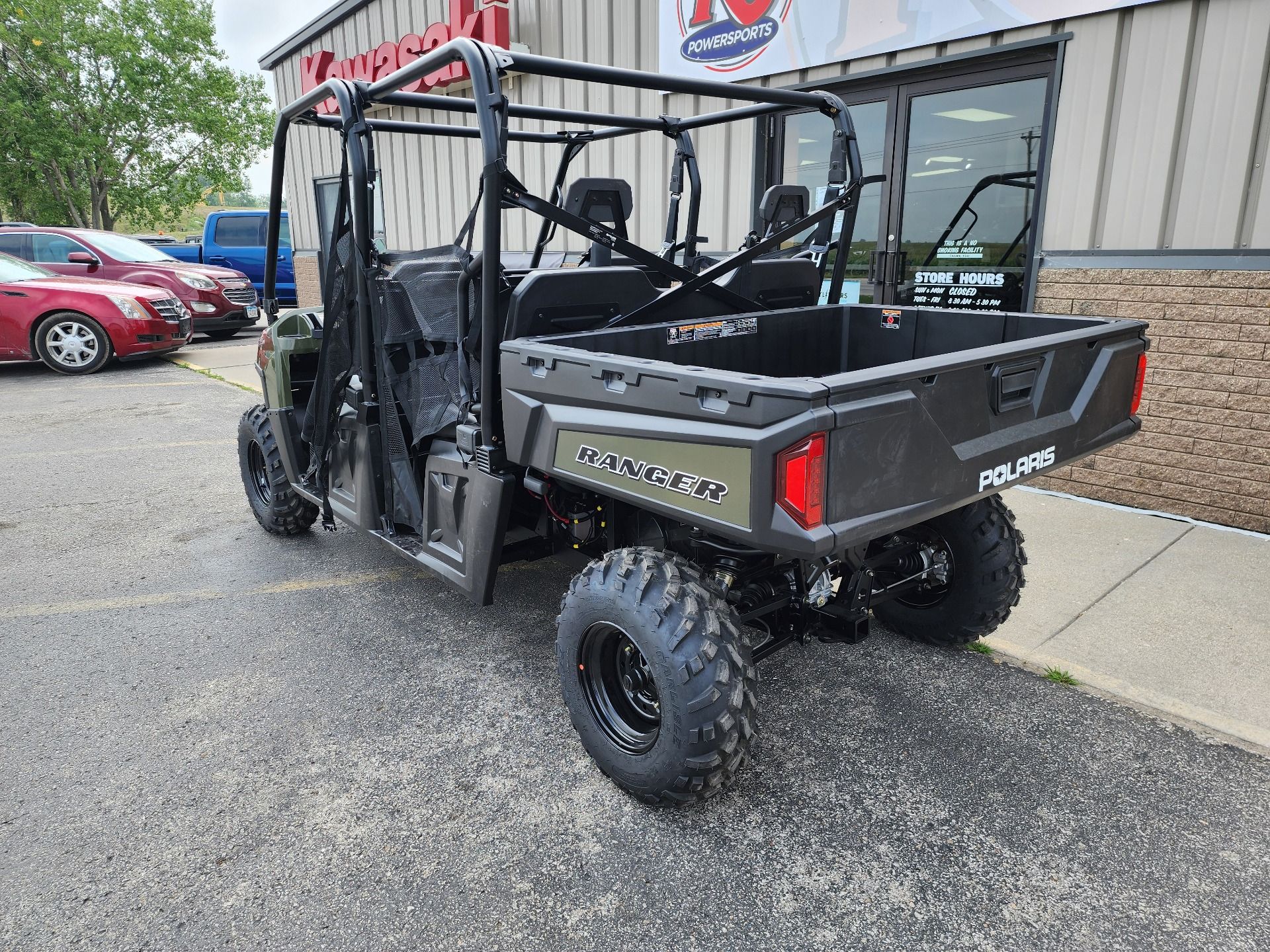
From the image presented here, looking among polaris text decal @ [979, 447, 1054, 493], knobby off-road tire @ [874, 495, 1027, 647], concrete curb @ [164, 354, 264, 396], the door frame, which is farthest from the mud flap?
concrete curb @ [164, 354, 264, 396]

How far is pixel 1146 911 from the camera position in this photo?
2.23 m

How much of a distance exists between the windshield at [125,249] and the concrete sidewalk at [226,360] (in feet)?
4.73

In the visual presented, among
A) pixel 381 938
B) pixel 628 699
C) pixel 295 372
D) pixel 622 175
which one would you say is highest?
pixel 622 175

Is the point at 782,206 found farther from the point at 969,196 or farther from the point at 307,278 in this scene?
the point at 307,278

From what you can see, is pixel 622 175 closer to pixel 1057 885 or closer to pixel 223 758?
pixel 223 758

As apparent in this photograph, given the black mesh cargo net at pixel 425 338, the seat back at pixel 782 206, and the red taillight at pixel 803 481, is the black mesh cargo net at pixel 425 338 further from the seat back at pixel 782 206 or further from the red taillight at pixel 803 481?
the red taillight at pixel 803 481

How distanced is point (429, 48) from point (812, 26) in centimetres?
534

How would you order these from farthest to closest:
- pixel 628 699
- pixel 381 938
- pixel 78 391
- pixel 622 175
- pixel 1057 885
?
1. pixel 78 391
2. pixel 622 175
3. pixel 628 699
4. pixel 1057 885
5. pixel 381 938

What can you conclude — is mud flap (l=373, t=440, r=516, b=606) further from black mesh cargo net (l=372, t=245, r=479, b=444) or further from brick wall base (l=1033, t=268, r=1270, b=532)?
brick wall base (l=1033, t=268, r=1270, b=532)

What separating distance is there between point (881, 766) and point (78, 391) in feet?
32.9

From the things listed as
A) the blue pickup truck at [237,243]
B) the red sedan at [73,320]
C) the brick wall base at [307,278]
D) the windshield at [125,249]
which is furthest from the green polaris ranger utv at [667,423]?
the blue pickup truck at [237,243]

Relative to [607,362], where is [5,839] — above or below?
below

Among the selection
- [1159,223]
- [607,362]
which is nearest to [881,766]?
[607,362]

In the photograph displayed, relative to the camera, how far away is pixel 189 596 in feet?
13.9
